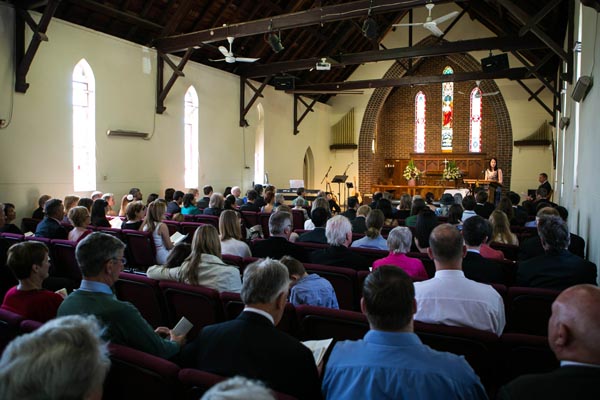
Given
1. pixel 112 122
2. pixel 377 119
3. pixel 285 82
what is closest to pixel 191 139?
pixel 112 122

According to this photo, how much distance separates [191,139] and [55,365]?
40.3 feet

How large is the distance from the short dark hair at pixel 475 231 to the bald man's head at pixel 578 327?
7.11 ft

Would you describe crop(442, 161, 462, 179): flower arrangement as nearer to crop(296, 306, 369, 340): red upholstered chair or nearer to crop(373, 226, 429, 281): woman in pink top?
crop(373, 226, 429, 281): woman in pink top

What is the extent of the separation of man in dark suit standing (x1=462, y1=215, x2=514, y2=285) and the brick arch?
49.7ft

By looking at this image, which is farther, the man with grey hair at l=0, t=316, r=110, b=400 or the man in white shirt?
the man in white shirt

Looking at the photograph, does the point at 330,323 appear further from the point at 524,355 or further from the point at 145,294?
the point at 145,294

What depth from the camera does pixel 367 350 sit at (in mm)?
1665

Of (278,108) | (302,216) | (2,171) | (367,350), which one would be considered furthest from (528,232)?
(278,108)

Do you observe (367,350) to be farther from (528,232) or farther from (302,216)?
(302,216)

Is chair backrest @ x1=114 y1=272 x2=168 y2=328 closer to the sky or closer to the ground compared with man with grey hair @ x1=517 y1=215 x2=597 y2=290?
closer to the ground

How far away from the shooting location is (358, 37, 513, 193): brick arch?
17.3 metres

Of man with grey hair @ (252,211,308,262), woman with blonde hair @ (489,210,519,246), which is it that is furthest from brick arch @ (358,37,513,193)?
man with grey hair @ (252,211,308,262)

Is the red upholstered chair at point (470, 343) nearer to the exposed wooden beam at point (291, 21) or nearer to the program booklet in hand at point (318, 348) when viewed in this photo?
the program booklet in hand at point (318, 348)

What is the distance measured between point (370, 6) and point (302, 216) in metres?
3.99
